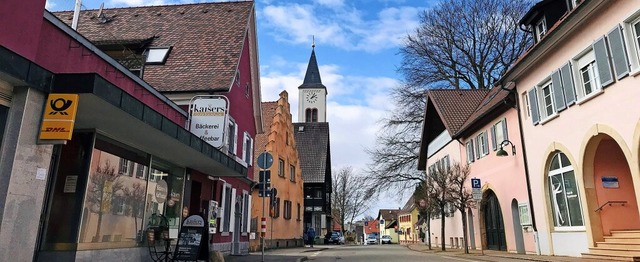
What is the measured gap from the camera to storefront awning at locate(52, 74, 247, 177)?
23.2 ft

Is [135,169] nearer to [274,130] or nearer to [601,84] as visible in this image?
[601,84]

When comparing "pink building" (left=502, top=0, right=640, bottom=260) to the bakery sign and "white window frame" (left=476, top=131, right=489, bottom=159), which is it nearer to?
"white window frame" (left=476, top=131, right=489, bottom=159)

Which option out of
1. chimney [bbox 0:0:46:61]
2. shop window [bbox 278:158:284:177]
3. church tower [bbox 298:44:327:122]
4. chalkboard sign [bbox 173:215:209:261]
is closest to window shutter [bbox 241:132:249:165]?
chalkboard sign [bbox 173:215:209:261]

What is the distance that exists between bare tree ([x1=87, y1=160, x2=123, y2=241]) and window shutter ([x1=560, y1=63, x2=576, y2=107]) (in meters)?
13.0

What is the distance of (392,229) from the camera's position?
4368 inches

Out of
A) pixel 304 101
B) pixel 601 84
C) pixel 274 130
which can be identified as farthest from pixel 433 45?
pixel 304 101

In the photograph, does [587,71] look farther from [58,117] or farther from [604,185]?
[58,117]

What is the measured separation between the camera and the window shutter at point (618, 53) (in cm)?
1115

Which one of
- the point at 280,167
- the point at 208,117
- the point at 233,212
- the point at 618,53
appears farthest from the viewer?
the point at 280,167

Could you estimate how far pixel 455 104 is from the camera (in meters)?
27.7

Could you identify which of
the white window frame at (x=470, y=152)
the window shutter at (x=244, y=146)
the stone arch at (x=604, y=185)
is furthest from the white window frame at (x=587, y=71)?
the window shutter at (x=244, y=146)

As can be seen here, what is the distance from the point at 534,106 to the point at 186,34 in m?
13.8

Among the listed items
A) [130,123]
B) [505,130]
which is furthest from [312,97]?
[130,123]

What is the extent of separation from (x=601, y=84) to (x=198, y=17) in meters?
15.6
